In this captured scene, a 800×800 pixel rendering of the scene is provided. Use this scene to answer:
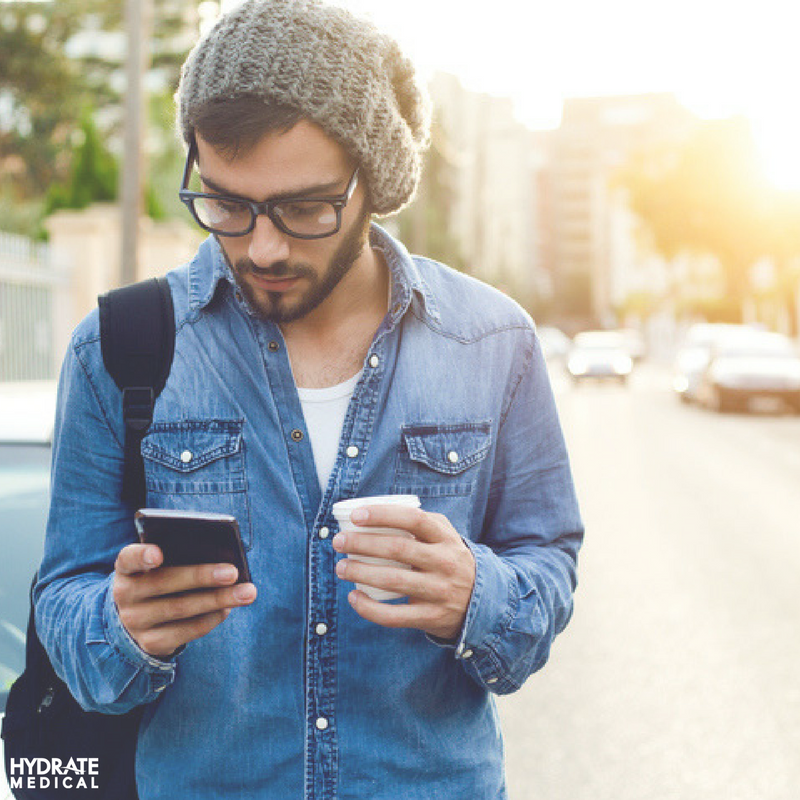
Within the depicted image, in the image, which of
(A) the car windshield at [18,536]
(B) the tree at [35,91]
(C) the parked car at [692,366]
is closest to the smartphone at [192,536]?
(A) the car windshield at [18,536]

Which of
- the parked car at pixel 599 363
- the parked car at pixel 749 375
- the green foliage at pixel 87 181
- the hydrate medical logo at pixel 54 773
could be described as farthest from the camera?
the parked car at pixel 599 363

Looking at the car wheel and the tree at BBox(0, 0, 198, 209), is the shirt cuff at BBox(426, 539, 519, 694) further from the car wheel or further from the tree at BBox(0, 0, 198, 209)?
the tree at BBox(0, 0, 198, 209)

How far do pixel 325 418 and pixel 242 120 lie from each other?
1.45 feet

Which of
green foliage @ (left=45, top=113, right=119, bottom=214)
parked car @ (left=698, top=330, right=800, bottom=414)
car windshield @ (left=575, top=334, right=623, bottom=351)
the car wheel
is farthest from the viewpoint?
car windshield @ (left=575, top=334, right=623, bottom=351)

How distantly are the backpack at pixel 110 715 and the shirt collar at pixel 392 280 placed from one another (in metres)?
0.05

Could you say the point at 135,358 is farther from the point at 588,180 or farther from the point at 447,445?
the point at 588,180

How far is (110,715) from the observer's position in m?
1.69

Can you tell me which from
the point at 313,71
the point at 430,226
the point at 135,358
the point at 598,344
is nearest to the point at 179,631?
the point at 135,358

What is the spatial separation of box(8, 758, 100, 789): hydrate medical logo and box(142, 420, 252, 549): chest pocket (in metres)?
0.41

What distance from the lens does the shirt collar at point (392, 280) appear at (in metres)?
1.72

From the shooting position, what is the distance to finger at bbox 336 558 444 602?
144cm

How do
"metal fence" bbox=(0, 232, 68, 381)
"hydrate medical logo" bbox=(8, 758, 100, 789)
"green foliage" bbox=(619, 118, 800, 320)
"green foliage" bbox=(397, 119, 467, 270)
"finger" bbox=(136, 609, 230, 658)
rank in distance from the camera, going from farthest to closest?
"green foliage" bbox=(619, 118, 800, 320), "green foliage" bbox=(397, 119, 467, 270), "metal fence" bbox=(0, 232, 68, 381), "hydrate medical logo" bbox=(8, 758, 100, 789), "finger" bbox=(136, 609, 230, 658)

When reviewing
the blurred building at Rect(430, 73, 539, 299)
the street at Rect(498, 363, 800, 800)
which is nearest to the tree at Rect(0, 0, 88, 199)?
the blurred building at Rect(430, 73, 539, 299)

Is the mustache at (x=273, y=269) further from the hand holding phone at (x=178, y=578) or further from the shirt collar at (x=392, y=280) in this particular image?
the hand holding phone at (x=178, y=578)
